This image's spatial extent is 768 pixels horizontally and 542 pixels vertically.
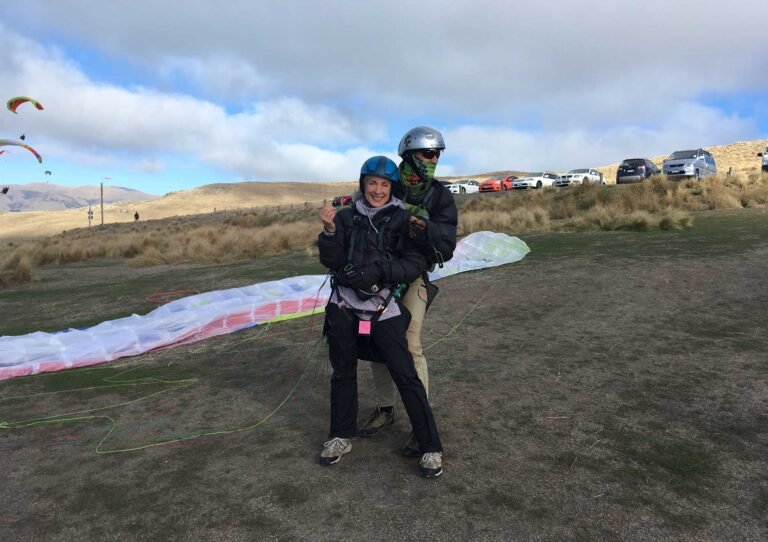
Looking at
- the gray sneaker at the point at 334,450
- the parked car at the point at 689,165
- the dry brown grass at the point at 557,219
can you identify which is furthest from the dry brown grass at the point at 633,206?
the gray sneaker at the point at 334,450

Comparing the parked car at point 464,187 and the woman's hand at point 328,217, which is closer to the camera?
the woman's hand at point 328,217

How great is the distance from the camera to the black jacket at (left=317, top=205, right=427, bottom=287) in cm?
301

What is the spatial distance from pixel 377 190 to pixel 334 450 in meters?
1.63

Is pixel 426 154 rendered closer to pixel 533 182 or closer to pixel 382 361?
pixel 382 361

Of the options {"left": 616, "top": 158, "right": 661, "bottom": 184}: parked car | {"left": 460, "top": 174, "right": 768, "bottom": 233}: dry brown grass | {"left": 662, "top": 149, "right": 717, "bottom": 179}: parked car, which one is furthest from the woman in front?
{"left": 616, "top": 158, "right": 661, "bottom": 184}: parked car

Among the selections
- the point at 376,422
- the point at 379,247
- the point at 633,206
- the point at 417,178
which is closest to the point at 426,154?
the point at 417,178

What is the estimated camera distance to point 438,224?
10.3 feet

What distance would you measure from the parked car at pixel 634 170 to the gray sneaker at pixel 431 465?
2646 centimetres

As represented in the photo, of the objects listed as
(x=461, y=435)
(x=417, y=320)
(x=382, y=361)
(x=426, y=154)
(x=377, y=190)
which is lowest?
(x=461, y=435)

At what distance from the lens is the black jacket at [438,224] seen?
9.80 ft

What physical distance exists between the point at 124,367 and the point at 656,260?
768 cm

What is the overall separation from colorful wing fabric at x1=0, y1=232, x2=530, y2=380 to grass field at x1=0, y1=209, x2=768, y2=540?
0.65 ft

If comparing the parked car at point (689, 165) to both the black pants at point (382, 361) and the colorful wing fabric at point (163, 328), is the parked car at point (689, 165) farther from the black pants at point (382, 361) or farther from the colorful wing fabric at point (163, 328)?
the black pants at point (382, 361)

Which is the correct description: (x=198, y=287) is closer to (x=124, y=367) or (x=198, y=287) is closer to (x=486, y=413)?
(x=124, y=367)
